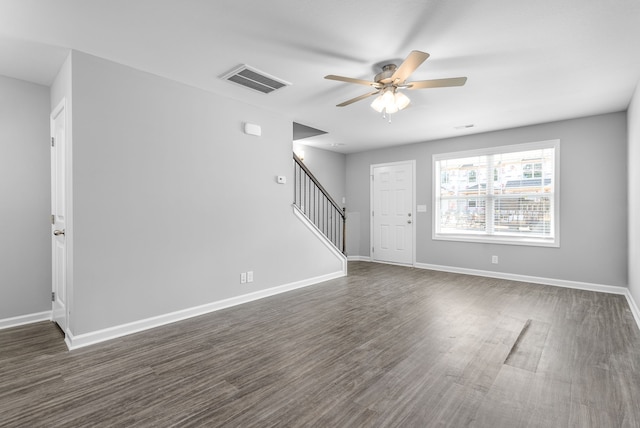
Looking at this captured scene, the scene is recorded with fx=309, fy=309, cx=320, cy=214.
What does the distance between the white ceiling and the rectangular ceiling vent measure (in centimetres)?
9

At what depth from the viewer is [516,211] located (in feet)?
17.4

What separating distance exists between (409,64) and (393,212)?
4.61 metres

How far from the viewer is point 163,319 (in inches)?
129

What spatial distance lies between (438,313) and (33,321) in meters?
4.49

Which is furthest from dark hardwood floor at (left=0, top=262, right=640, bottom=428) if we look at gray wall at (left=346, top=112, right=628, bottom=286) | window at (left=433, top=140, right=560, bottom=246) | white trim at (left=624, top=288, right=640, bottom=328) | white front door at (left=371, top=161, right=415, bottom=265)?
white front door at (left=371, top=161, right=415, bottom=265)

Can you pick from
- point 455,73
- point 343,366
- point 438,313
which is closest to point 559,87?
point 455,73

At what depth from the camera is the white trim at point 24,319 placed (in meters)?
3.17

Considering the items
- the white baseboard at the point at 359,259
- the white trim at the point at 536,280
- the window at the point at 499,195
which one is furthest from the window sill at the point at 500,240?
the white baseboard at the point at 359,259

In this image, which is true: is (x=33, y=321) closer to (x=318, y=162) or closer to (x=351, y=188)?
(x=318, y=162)

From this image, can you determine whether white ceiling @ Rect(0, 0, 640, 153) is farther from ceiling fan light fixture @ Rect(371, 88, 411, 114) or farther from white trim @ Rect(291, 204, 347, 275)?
white trim @ Rect(291, 204, 347, 275)

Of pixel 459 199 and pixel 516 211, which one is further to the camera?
pixel 459 199

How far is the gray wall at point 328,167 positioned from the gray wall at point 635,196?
5.00 m

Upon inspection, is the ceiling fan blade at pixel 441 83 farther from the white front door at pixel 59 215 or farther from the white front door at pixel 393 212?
the white front door at pixel 393 212

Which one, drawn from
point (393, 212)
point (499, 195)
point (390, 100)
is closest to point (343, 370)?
point (390, 100)
